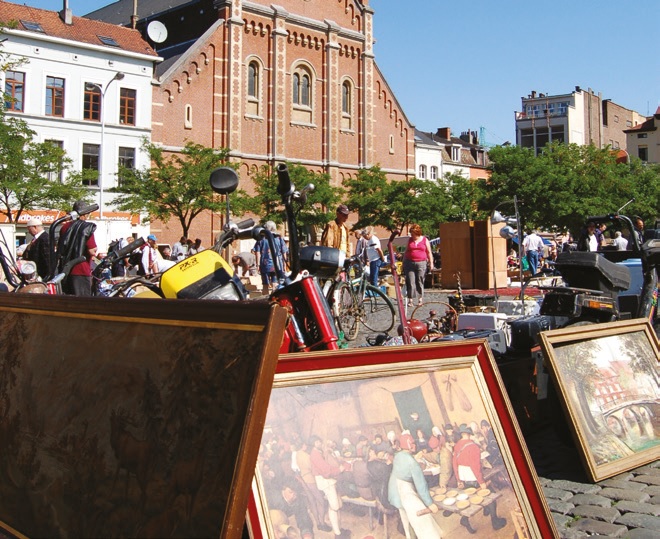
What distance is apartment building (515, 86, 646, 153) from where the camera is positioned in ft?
316

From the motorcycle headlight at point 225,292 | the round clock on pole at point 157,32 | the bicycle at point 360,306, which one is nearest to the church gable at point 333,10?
the round clock on pole at point 157,32

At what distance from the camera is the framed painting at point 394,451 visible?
251 cm

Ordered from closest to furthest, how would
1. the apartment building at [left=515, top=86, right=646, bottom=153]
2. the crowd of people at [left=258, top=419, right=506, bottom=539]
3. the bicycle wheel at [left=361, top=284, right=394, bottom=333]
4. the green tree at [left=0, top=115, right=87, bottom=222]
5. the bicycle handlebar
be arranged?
1. the crowd of people at [left=258, top=419, right=506, bottom=539]
2. the bicycle handlebar
3. the bicycle wheel at [left=361, top=284, right=394, bottom=333]
4. the green tree at [left=0, top=115, right=87, bottom=222]
5. the apartment building at [left=515, top=86, right=646, bottom=153]

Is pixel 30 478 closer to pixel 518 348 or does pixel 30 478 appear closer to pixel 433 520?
pixel 433 520

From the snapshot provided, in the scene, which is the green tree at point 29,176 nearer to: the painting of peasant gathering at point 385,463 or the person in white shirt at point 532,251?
the person in white shirt at point 532,251

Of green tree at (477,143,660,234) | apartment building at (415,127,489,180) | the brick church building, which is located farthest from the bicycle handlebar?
apartment building at (415,127,489,180)

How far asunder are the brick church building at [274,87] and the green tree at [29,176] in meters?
8.45

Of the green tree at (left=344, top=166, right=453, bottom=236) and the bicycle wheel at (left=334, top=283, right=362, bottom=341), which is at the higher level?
the green tree at (left=344, top=166, right=453, bottom=236)

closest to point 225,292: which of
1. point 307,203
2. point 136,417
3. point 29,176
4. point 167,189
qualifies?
point 136,417

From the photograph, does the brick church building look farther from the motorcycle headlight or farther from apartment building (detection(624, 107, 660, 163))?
apartment building (detection(624, 107, 660, 163))

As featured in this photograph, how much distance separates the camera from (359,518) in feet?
8.38

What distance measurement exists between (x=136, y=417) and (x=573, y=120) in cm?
10127

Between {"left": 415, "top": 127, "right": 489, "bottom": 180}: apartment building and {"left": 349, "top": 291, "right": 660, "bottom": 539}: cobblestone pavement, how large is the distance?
53071 mm

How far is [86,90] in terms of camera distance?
40.2m
